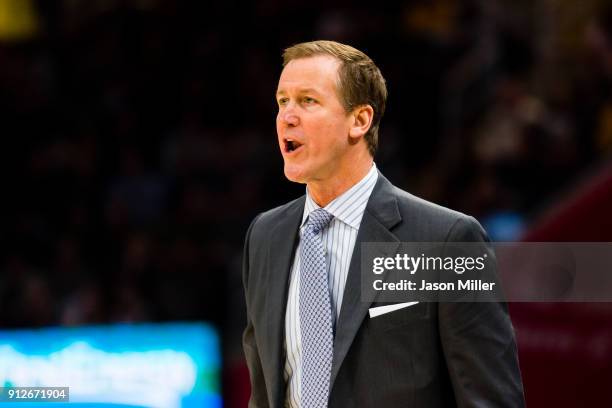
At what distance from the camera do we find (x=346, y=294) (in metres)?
2.41

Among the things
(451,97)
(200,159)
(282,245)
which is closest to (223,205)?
(200,159)

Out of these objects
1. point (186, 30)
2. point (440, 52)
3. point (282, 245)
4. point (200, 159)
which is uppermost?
point (186, 30)

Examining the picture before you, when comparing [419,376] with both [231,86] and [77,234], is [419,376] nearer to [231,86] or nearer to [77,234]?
[77,234]

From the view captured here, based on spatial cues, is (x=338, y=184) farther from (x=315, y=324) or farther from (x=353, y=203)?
(x=315, y=324)

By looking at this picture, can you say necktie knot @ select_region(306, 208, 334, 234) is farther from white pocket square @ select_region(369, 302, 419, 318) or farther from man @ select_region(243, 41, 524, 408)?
white pocket square @ select_region(369, 302, 419, 318)

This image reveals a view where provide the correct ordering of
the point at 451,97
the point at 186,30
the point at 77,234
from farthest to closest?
the point at 186,30 → the point at 451,97 → the point at 77,234

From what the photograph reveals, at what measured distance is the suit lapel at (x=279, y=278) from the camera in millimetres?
2480

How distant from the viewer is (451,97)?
315 inches

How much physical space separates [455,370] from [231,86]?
6430 mm

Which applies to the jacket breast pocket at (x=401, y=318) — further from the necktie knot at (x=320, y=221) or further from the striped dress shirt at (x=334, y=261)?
the necktie knot at (x=320, y=221)

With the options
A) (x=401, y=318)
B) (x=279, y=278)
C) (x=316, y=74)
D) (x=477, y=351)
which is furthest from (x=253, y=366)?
(x=316, y=74)

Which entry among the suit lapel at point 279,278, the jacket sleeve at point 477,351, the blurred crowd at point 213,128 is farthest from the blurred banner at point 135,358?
the jacket sleeve at point 477,351

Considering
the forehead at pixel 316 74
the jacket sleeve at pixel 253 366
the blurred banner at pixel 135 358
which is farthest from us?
the blurred banner at pixel 135 358

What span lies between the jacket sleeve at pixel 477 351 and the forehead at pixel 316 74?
0.43m
